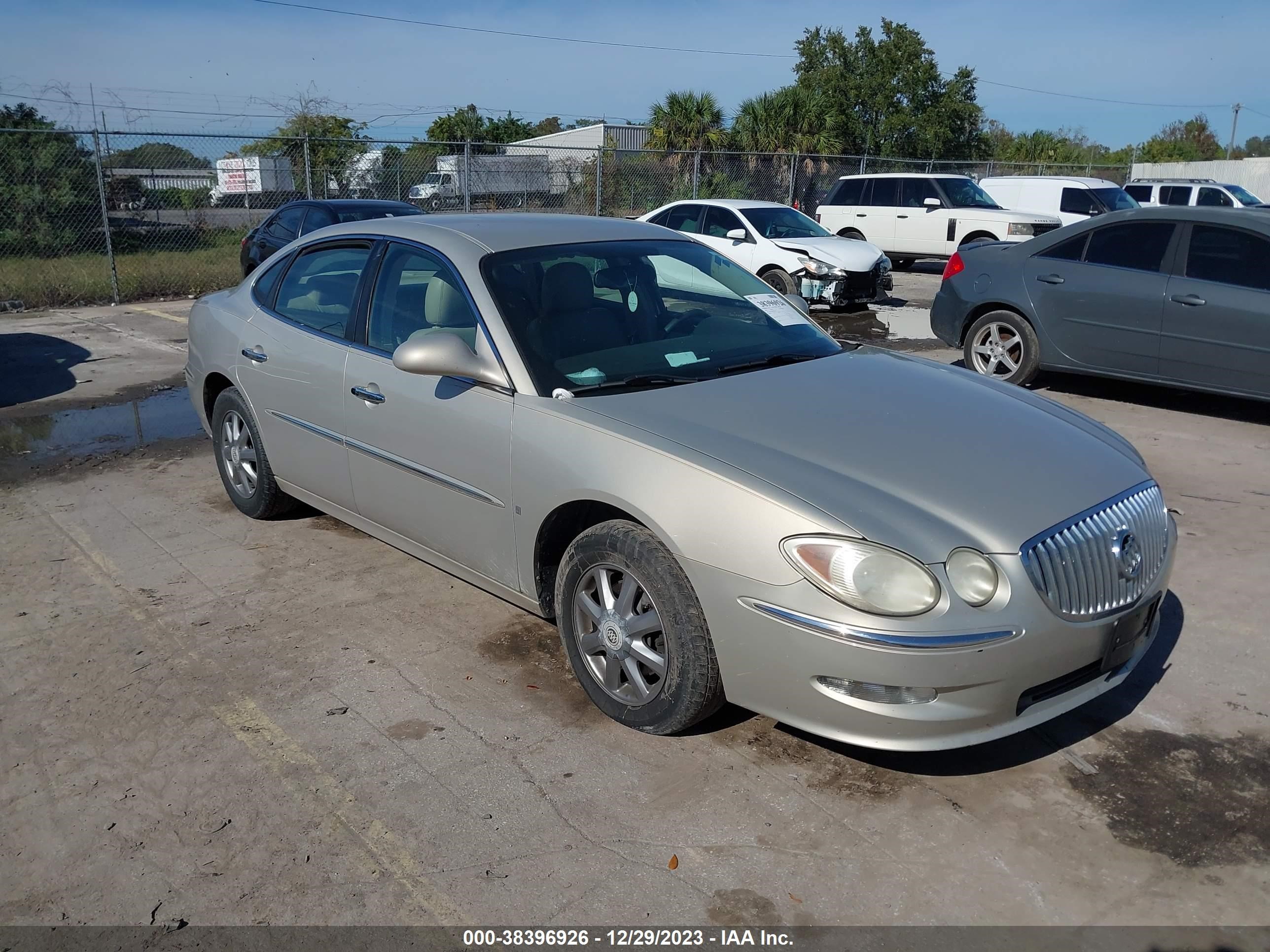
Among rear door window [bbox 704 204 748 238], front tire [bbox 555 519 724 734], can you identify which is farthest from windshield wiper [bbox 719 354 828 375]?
rear door window [bbox 704 204 748 238]

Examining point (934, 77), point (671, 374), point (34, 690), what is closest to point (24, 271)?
point (34, 690)

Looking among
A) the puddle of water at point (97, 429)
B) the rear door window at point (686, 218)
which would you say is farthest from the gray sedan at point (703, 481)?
the rear door window at point (686, 218)

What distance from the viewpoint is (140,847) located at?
9.77 ft

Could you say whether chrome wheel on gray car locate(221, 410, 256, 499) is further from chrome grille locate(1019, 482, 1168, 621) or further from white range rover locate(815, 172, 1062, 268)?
white range rover locate(815, 172, 1062, 268)

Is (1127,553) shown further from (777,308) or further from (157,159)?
(157,159)

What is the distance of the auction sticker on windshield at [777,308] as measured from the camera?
469 cm

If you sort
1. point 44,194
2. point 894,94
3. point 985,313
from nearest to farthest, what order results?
1. point 985,313
2. point 44,194
3. point 894,94

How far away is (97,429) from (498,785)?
232 inches

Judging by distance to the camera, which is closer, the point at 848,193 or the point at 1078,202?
the point at 1078,202

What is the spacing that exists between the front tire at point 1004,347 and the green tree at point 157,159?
14.1 metres

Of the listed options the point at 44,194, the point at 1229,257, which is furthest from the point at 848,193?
the point at 44,194

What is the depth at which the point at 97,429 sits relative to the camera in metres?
7.72

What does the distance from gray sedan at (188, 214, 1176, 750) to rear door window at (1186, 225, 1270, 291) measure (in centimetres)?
438

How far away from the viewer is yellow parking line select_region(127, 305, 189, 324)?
1348 cm
